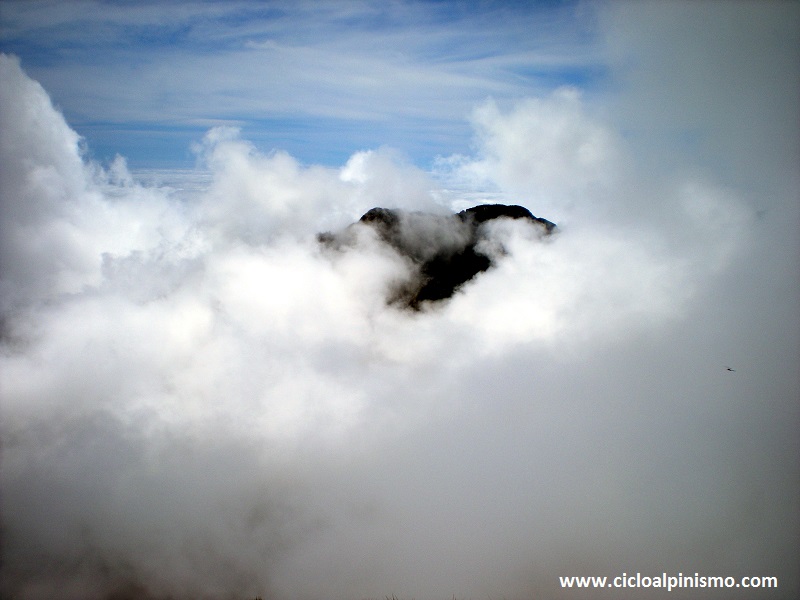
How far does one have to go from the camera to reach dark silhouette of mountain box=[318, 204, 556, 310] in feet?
542

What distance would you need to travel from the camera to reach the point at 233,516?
4594 inches

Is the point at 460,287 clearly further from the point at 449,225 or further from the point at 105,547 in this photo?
the point at 105,547

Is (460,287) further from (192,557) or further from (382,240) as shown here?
(192,557)

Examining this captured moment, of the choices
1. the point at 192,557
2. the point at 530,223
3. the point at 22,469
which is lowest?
the point at 192,557

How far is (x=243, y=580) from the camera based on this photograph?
3728 inches

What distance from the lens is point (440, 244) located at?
173625 mm

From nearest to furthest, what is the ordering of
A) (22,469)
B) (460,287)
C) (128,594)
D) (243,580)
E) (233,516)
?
(128,594) < (243,580) < (233,516) < (22,469) < (460,287)

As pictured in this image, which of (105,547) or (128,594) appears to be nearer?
(128,594)

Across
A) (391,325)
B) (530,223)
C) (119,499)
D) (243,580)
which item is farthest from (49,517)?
(530,223)

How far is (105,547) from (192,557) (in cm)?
2420

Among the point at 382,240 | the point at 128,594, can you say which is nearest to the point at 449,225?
the point at 382,240

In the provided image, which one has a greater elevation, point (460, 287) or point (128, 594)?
point (460, 287)

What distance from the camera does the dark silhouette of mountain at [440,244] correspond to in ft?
542

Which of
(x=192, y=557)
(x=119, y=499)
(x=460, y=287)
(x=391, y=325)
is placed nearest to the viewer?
(x=192, y=557)
